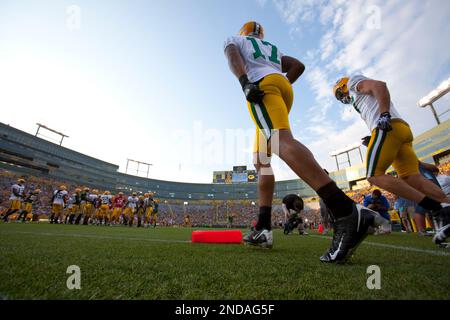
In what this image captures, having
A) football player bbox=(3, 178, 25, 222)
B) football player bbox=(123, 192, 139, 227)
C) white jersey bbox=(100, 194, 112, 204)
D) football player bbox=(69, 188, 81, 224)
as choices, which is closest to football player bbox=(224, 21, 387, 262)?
football player bbox=(3, 178, 25, 222)

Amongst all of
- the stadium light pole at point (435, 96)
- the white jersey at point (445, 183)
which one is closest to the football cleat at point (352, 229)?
the white jersey at point (445, 183)

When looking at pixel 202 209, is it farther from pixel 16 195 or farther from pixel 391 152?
pixel 391 152

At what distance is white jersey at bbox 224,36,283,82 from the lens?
90.0 inches

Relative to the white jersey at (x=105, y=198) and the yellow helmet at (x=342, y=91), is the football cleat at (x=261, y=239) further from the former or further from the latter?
the white jersey at (x=105, y=198)

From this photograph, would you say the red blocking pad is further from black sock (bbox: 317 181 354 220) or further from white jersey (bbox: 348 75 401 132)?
white jersey (bbox: 348 75 401 132)

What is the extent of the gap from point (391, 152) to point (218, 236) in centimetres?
240

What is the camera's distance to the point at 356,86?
292cm

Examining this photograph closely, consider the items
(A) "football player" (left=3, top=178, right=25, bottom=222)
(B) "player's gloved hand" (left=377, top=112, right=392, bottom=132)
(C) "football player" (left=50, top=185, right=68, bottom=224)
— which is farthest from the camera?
(C) "football player" (left=50, top=185, right=68, bottom=224)

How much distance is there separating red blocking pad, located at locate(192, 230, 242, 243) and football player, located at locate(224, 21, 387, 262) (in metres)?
0.72

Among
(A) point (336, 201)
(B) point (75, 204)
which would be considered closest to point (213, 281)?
(A) point (336, 201)

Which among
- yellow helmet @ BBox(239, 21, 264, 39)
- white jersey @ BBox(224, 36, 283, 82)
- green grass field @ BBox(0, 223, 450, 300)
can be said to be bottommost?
green grass field @ BBox(0, 223, 450, 300)

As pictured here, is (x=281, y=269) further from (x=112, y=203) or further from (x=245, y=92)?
(x=112, y=203)

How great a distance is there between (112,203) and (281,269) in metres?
15.1
